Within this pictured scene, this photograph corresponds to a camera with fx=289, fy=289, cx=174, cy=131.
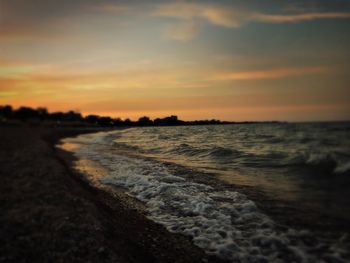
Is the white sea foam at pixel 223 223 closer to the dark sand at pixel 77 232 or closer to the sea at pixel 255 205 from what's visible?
the sea at pixel 255 205

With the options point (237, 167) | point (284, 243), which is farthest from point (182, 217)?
point (237, 167)

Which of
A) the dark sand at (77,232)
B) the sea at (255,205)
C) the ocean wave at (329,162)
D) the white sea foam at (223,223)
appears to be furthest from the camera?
the ocean wave at (329,162)

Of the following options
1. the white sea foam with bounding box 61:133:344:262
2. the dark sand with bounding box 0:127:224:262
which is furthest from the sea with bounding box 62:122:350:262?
the dark sand with bounding box 0:127:224:262

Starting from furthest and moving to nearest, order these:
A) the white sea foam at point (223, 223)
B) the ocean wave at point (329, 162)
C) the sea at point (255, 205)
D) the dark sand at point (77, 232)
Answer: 1. the ocean wave at point (329, 162)
2. the sea at point (255, 205)
3. the white sea foam at point (223, 223)
4. the dark sand at point (77, 232)

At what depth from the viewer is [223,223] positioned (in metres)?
7.54

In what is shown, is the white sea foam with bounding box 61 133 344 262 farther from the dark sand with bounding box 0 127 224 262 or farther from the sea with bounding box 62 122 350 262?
the dark sand with bounding box 0 127 224 262

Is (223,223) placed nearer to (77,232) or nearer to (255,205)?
(255,205)

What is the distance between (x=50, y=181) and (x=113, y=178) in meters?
3.19

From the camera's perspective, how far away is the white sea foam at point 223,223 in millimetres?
5902

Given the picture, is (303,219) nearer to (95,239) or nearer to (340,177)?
(95,239)

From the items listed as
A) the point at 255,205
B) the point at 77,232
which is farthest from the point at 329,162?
the point at 77,232

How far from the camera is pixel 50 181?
11.2 metres

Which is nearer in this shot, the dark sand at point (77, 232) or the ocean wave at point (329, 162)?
the dark sand at point (77, 232)

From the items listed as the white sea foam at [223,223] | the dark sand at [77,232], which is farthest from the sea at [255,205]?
the dark sand at [77,232]
